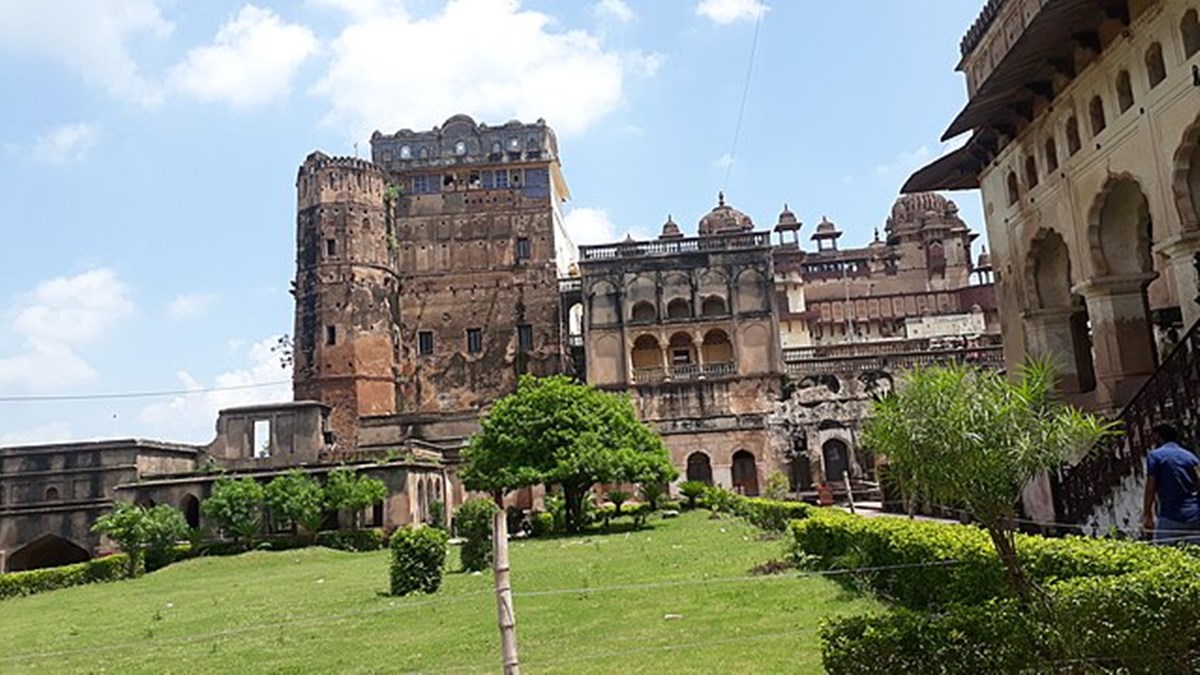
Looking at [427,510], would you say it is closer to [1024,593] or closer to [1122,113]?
[1122,113]

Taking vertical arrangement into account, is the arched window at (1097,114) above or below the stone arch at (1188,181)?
above

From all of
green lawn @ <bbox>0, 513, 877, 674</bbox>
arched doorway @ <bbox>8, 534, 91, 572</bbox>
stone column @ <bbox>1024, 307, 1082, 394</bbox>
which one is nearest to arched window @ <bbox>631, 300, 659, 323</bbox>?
green lawn @ <bbox>0, 513, 877, 674</bbox>

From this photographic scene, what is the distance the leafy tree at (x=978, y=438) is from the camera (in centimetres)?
674

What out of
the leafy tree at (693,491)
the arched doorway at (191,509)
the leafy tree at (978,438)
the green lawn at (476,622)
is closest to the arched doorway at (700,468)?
the leafy tree at (693,491)

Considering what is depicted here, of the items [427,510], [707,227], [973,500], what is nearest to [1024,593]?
[973,500]

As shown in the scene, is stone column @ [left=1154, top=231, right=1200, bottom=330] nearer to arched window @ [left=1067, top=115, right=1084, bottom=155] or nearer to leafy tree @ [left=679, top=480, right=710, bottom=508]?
arched window @ [left=1067, top=115, right=1084, bottom=155]

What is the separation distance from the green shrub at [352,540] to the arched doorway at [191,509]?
5.66 m

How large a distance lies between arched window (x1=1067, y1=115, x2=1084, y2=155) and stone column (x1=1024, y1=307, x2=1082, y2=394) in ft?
9.56

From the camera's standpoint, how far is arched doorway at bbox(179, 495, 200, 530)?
32750 mm

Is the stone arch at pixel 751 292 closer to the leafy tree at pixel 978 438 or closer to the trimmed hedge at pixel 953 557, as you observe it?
the trimmed hedge at pixel 953 557

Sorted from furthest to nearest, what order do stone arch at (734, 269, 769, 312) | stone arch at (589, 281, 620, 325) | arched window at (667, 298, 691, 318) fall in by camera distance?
arched window at (667, 298, 691, 318) → stone arch at (589, 281, 620, 325) → stone arch at (734, 269, 769, 312)

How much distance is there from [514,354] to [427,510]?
15.0 metres

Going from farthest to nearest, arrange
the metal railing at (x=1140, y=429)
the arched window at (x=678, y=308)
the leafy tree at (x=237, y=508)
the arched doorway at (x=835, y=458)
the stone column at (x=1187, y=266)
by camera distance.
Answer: the arched window at (x=678, y=308)
the arched doorway at (x=835, y=458)
the leafy tree at (x=237, y=508)
the stone column at (x=1187, y=266)
the metal railing at (x=1140, y=429)

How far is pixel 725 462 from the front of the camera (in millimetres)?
38656
